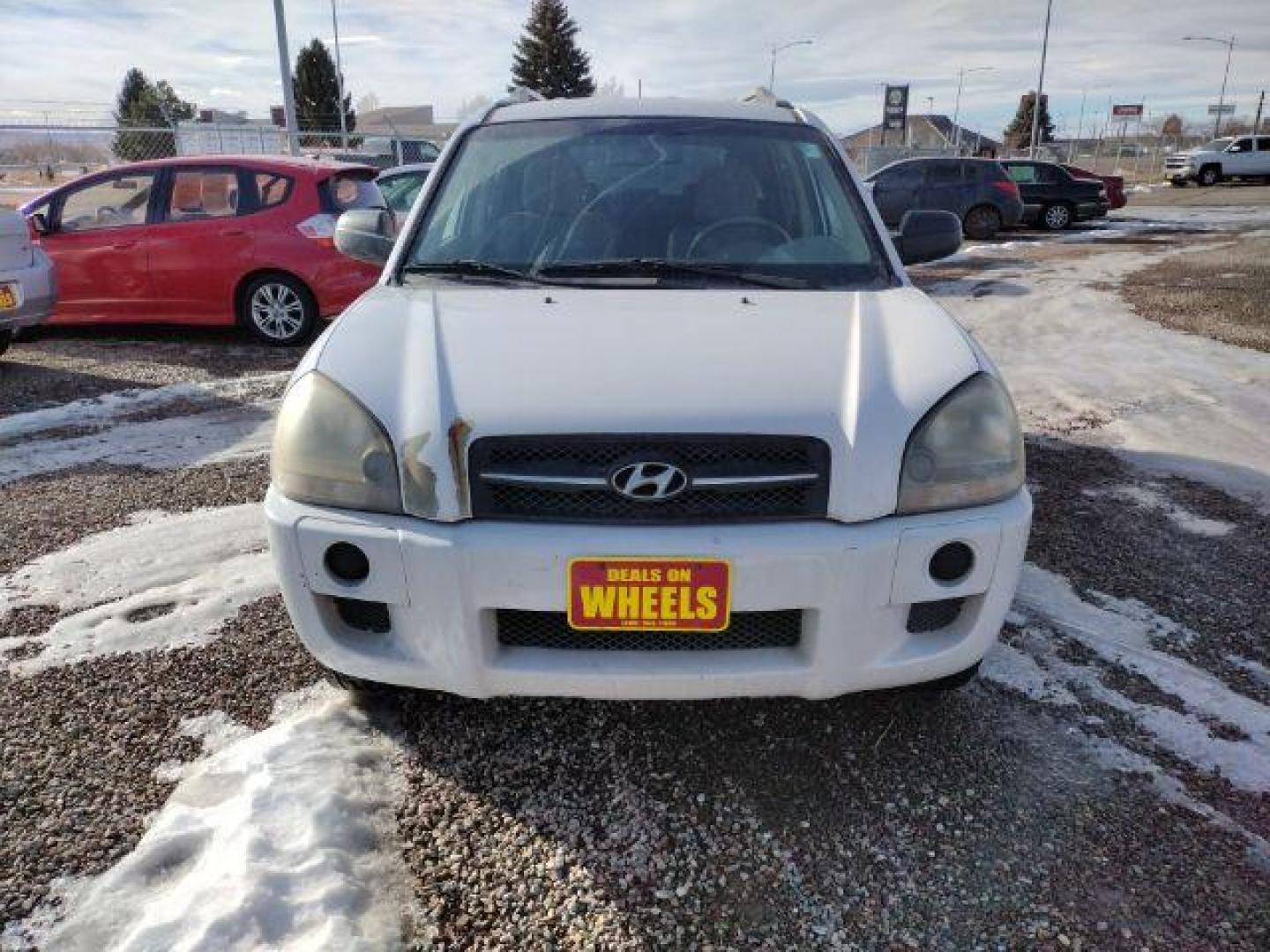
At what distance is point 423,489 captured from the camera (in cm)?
206

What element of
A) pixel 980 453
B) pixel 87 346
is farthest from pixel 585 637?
pixel 87 346

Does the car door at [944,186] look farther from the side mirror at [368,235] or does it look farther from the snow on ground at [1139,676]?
the side mirror at [368,235]

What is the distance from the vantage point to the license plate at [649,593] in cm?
199

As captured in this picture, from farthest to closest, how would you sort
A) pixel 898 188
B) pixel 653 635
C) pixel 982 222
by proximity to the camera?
pixel 898 188
pixel 982 222
pixel 653 635

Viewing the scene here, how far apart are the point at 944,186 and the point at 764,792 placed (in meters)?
16.5

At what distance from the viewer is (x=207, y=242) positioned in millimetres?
7711

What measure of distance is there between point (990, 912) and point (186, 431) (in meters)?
4.96

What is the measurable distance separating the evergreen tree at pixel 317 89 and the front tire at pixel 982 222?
4491 cm

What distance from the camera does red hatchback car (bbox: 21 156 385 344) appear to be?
764 centimetres

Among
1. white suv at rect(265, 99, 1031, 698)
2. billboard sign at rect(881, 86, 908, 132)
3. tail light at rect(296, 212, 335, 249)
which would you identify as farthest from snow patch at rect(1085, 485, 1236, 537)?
billboard sign at rect(881, 86, 908, 132)

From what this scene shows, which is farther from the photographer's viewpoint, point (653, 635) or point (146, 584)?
point (146, 584)

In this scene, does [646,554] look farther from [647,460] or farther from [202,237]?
[202,237]

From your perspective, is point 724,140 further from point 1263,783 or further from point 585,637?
point 1263,783

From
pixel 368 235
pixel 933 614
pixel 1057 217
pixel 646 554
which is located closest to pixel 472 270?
pixel 368 235
